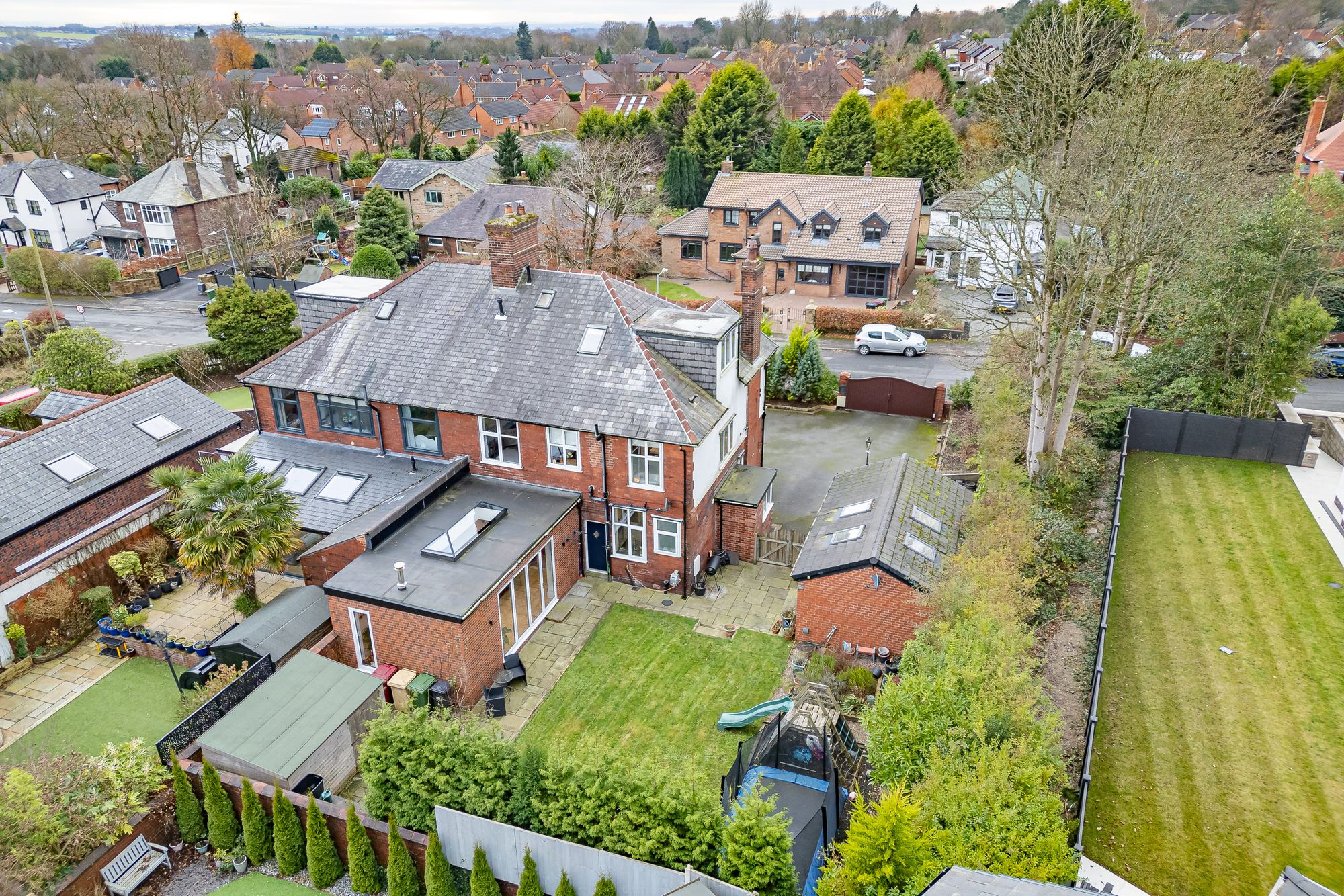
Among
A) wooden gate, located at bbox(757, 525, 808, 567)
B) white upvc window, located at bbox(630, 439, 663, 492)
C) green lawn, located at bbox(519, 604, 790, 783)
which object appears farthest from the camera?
wooden gate, located at bbox(757, 525, 808, 567)

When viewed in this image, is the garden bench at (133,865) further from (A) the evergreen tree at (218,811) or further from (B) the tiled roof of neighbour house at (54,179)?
(B) the tiled roof of neighbour house at (54,179)

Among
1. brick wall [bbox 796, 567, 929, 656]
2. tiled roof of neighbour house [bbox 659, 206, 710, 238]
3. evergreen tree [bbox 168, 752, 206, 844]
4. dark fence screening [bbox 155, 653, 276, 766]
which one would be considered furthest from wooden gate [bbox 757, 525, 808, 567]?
tiled roof of neighbour house [bbox 659, 206, 710, 238]

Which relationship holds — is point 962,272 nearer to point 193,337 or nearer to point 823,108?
point 193,337

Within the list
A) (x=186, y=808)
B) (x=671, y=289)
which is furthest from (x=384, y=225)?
(x=186, y=808)

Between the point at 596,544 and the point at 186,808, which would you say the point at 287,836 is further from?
the point at 596,544

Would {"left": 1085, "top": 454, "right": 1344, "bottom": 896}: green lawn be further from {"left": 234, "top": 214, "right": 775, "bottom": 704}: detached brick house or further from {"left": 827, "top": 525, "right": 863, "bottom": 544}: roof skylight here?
{"left": 234, "top": 214, "right": 775, "bottom": 704}: detached brick house
